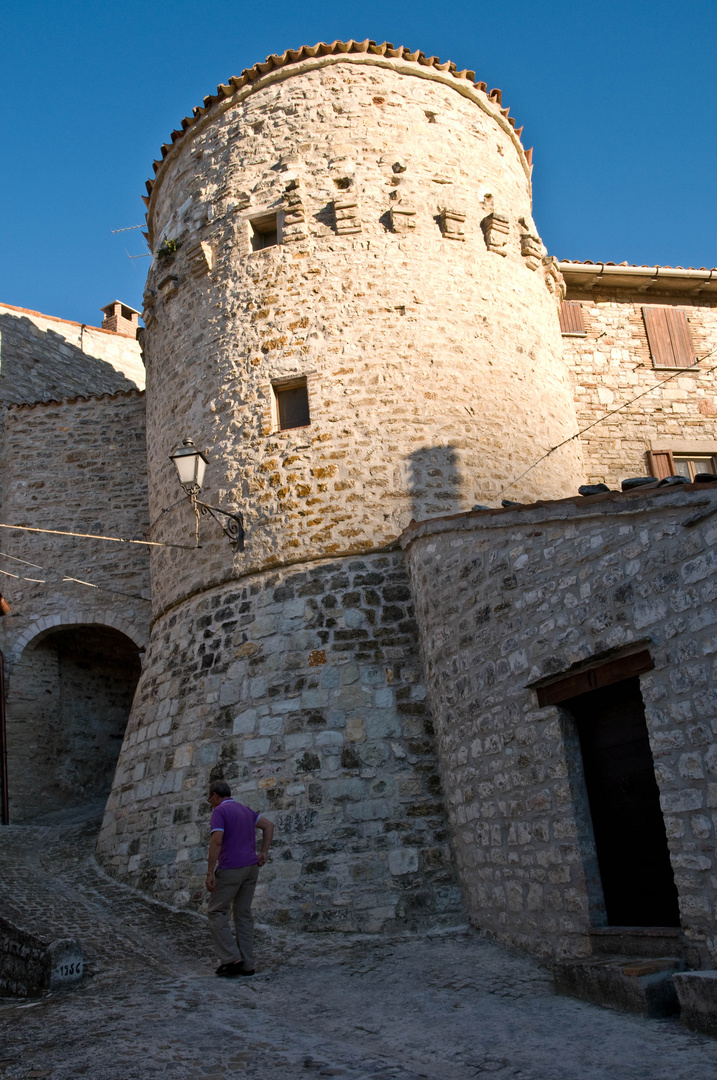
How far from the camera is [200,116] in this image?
36.8 ft

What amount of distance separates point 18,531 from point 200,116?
603 cm

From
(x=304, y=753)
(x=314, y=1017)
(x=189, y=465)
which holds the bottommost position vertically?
(x=314, y=1017)

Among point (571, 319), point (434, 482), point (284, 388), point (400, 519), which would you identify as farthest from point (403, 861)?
point (571, 319)

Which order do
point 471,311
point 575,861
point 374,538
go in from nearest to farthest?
point 575,861
point 374,538
point 471,311

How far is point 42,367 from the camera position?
16906 millimetres

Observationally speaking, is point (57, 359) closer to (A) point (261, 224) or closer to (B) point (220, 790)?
(A) point (261, 224)

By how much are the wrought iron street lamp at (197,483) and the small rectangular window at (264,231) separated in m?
2.80

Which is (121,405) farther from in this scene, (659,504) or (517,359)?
(659,504)

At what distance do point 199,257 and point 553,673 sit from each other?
7.00 metres

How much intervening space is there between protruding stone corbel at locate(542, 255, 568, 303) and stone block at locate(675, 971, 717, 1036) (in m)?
8.93

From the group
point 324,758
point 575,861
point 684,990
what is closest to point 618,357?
point 324,758

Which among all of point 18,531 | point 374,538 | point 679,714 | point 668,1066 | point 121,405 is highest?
point 121,405

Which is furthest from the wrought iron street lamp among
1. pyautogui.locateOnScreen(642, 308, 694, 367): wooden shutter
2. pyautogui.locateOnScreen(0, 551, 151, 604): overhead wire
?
pyautogui.locateOnScreen(642, 308, 694, 367): wooden shutter

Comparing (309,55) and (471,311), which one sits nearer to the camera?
(471,311)
